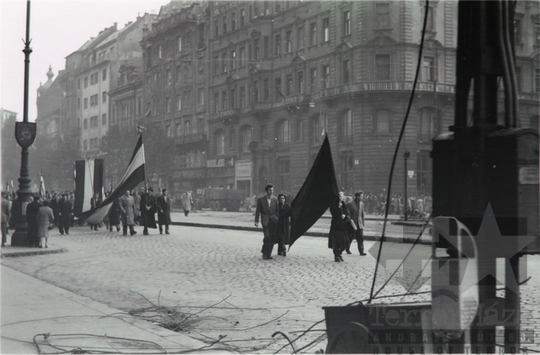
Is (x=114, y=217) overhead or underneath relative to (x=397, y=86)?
underneath

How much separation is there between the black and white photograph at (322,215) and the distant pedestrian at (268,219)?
0.05m

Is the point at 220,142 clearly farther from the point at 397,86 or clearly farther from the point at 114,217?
the point at 114,217

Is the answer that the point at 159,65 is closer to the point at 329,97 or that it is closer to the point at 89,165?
the point at 329,97

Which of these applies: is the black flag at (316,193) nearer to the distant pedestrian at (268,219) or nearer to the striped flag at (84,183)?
the distant pedestrian at (268,219)

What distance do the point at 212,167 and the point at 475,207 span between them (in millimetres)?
59163

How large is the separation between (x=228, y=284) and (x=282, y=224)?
4.64m

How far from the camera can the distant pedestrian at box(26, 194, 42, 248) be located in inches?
658

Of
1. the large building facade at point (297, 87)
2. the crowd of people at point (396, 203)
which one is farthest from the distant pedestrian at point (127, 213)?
the large building facade at point (297, 87)

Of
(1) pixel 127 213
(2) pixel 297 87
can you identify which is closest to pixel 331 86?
(2) pixel 297 87

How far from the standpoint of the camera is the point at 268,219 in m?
14.4

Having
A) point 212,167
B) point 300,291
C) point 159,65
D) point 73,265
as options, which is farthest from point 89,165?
point 159,65

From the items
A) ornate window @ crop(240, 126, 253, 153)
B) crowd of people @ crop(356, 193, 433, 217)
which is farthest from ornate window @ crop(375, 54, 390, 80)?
ornate window @ crop(240, 126, 253, 153)

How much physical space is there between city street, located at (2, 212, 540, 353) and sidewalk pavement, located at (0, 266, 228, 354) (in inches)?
14.5

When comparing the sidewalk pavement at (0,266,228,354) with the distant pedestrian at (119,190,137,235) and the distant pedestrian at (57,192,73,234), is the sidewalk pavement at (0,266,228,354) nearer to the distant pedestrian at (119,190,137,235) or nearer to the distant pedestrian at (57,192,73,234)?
the distant pedestrian at (119,190,137,235)
